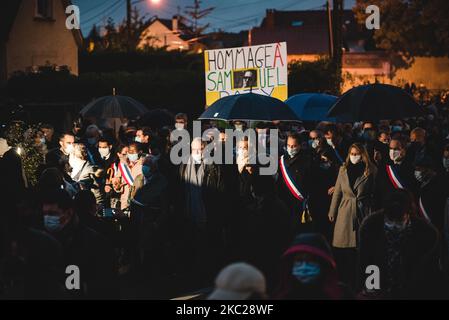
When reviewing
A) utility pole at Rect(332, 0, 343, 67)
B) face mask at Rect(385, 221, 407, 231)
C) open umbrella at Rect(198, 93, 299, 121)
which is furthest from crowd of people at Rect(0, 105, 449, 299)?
utility pole at Rect(332, 0, 343, 67)

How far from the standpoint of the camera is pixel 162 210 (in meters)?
11.7

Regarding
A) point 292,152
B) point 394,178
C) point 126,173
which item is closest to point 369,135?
point 292,152

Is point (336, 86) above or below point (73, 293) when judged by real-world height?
above

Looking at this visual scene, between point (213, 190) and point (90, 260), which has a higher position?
point (213, 190)

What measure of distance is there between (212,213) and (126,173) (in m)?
1.47

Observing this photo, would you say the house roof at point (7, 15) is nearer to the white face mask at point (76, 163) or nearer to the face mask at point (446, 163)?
the white face mask at point (76, 163)

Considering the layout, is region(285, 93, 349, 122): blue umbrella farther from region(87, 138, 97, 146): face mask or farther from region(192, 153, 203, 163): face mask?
region(192, 153, 203, 163): face mask

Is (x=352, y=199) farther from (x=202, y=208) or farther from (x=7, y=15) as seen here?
(x=7, y=15)

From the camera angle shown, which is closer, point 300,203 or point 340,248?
point 340,248

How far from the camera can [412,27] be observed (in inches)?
2126

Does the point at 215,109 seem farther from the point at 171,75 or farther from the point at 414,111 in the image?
the point at 171,75

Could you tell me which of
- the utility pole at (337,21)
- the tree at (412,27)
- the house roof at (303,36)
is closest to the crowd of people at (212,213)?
the utility pole at (337,21)
